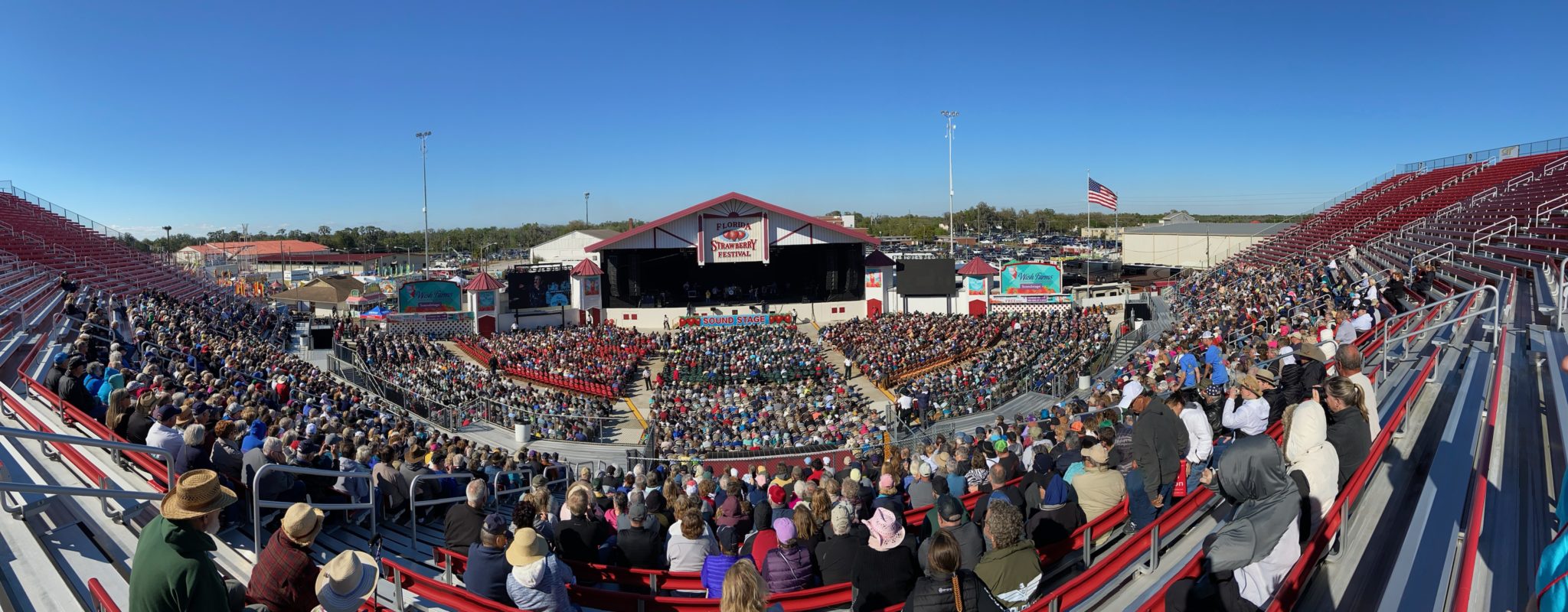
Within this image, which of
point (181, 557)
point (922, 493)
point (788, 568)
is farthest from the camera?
point (922, 493)

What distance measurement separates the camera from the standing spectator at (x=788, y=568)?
4488 millimetres

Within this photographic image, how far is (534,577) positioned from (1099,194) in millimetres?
34242

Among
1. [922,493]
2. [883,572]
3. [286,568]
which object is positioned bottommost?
[922,493]

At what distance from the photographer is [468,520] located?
17.0 feet

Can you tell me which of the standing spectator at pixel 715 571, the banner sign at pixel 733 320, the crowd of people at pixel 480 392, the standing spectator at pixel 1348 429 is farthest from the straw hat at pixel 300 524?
the banner sign at pixel 733 320

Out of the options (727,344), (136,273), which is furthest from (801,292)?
(136,273)

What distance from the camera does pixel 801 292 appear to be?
34.3 m

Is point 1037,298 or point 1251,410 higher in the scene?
point 1037,298

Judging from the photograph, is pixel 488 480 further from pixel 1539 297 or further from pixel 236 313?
pixel 236 313

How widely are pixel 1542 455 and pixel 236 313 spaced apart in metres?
27.3

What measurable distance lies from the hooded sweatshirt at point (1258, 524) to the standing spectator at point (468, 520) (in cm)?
426

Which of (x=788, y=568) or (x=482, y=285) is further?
(x=482, y=285)

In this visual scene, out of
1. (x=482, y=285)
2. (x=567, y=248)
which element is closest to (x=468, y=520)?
(x=482, y=285)

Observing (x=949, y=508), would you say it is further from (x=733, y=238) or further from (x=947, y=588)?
(x=733, y=238)
